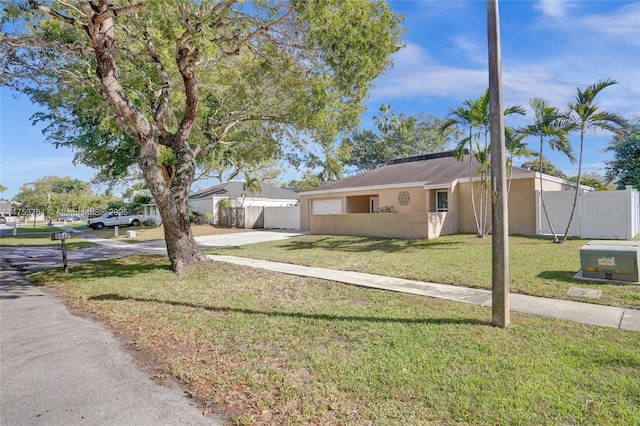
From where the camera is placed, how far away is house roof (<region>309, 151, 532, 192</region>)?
17156 millimetres

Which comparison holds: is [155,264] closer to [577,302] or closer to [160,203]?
[160,203]

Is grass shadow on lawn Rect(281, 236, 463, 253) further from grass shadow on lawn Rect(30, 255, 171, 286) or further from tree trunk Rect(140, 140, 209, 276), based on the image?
grass shadow on lawn Rect(30, 255, 171, 286)

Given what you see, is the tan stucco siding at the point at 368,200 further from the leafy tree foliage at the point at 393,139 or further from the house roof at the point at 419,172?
the leafy tree foliage at the point at 393,139

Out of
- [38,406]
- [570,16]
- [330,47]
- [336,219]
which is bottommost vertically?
[38,406]

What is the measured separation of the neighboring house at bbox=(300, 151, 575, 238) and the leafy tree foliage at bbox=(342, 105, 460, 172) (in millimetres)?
16850

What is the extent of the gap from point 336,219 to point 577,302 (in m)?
13.0

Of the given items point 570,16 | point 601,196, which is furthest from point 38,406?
point 601,196

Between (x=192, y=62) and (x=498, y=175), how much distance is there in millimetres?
7970

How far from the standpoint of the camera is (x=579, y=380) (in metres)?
3.31

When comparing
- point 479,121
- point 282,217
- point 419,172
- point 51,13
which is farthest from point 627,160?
point 51,13

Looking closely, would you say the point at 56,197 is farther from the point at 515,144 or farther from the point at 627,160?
the point at 627,160

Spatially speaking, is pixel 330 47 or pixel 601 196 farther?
pixel 601 196

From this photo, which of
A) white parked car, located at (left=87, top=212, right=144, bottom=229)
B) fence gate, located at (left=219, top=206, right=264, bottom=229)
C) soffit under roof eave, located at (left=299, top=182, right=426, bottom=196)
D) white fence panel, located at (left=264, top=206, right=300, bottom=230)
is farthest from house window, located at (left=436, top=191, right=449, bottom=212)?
white parked car, located at (left=87, top=212, right=144, bottom=229)

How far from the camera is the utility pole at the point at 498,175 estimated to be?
462cm
